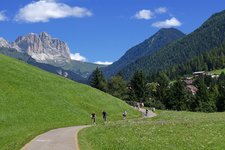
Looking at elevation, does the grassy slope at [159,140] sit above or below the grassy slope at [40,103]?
below

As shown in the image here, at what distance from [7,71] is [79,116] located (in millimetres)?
22472

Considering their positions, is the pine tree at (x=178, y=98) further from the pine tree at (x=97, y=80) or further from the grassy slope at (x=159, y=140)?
the grassy slope at (x=159, y=140)

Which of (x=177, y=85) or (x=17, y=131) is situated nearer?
(x=17, y=131)

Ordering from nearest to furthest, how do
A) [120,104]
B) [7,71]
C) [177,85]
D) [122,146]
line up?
[122,146], [7,71], [120,104], [177,85]

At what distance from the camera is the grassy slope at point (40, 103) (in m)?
62.5

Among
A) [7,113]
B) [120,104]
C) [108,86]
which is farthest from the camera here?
[108,86]

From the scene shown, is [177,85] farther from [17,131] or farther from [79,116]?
[17,131]

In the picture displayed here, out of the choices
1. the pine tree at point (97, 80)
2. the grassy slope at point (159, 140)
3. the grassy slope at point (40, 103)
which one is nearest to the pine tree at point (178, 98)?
the pine tree at point (97, 80)

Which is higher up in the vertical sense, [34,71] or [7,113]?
[34,71]

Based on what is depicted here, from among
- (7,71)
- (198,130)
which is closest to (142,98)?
(7,71)

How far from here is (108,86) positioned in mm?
184750

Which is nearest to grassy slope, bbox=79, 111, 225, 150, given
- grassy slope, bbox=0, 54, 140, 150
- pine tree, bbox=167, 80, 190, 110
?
grassy slope, bbox=0, 54, 140, 150

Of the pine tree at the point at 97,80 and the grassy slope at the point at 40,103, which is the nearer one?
the grassy slope at the point at 40,103

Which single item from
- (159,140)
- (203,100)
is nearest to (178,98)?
(203,100)
